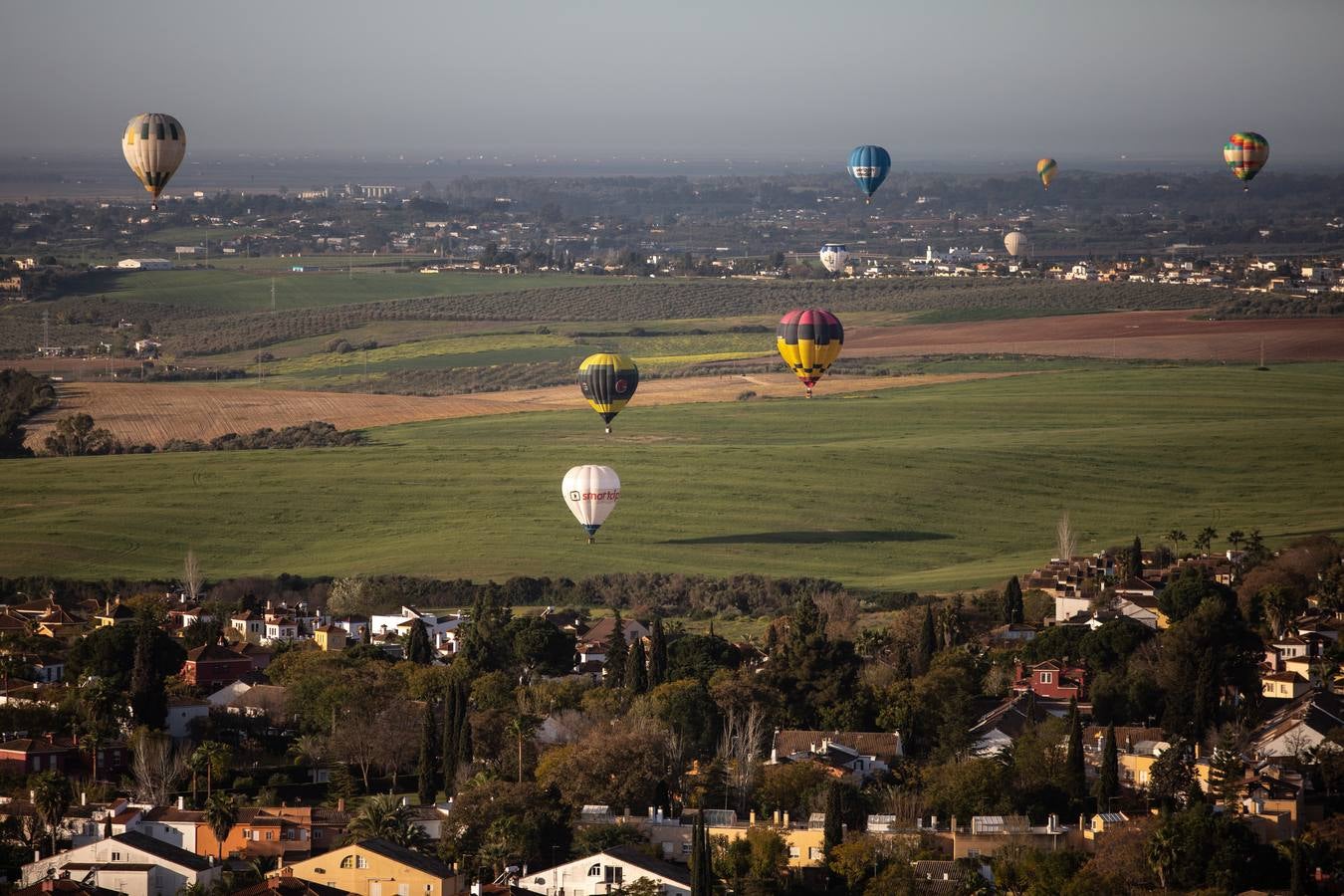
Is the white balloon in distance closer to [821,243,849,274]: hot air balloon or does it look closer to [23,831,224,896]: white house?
[821,243,849,274]: hot air balloon

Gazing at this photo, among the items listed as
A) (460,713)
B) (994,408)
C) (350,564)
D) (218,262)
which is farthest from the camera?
(218,262)

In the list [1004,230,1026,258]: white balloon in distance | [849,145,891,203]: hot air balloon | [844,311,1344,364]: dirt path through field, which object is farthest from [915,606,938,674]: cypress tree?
[1004,230,1026,258]: white balloon in distance

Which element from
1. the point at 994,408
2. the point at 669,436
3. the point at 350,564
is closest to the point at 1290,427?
the point at 994,408

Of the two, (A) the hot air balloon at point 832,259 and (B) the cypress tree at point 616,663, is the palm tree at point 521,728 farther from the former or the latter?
(A) the hot air balloon at point 832,259

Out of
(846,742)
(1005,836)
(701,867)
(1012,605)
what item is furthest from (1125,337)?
(701,867)

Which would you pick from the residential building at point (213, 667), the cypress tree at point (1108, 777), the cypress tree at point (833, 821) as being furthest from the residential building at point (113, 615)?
the cypress tree at point (1108, 777)

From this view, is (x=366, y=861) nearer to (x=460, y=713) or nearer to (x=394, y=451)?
(x=460, y=713)

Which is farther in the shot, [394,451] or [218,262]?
[218,262]
